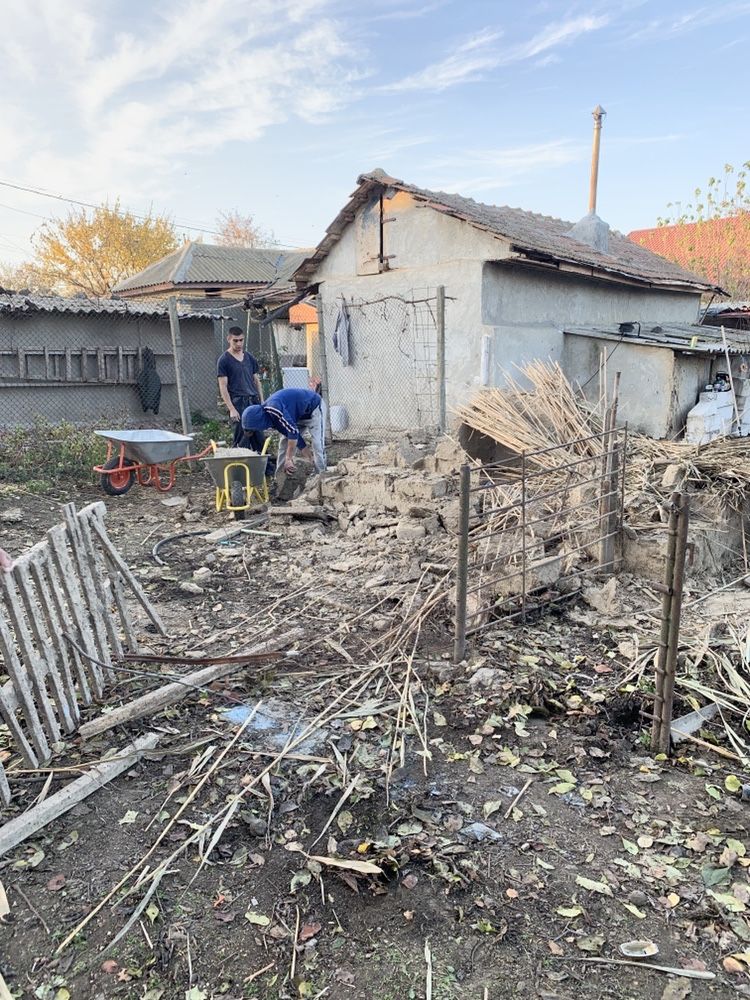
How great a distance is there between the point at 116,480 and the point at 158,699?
20.5 feet

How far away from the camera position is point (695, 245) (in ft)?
88.6

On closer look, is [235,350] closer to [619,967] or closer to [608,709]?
[608,709]

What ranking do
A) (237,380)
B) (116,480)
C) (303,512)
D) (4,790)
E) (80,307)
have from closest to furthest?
1. (4,790)
2. (303,512)
3. (116,480)
4. (237,380)
5. (80,307)

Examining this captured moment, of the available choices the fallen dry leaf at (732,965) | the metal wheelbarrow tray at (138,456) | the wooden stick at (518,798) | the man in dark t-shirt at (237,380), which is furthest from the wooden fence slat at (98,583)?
the man in dark t-shirt at (237,380)

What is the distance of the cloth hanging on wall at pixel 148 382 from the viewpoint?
519 inches

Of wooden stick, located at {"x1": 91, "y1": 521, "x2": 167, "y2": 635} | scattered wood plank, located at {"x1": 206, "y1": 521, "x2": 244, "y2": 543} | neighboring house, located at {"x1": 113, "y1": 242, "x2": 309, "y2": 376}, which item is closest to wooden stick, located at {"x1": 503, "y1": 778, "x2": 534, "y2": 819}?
wooden stick, located at {"x1": 91, "y1": 521, "x2": 167, "y2": 635}

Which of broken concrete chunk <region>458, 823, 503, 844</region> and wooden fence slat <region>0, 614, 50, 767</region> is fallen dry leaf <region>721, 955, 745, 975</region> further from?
wooden fence slat <region>0, 614, 50, 767</region>

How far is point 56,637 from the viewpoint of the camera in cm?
356

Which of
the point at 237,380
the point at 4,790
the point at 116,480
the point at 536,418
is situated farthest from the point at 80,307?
the point at 4,790

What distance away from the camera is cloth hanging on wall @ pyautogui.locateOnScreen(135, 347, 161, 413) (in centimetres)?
1319

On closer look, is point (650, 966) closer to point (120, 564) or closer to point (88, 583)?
point (88, 583)

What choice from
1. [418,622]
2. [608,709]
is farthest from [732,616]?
[418,622]

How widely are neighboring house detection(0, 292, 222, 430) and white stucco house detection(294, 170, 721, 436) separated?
2.89 metres

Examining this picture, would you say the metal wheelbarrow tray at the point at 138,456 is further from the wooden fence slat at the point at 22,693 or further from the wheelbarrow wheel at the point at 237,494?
the wooden fence slat at the point at 22,693
